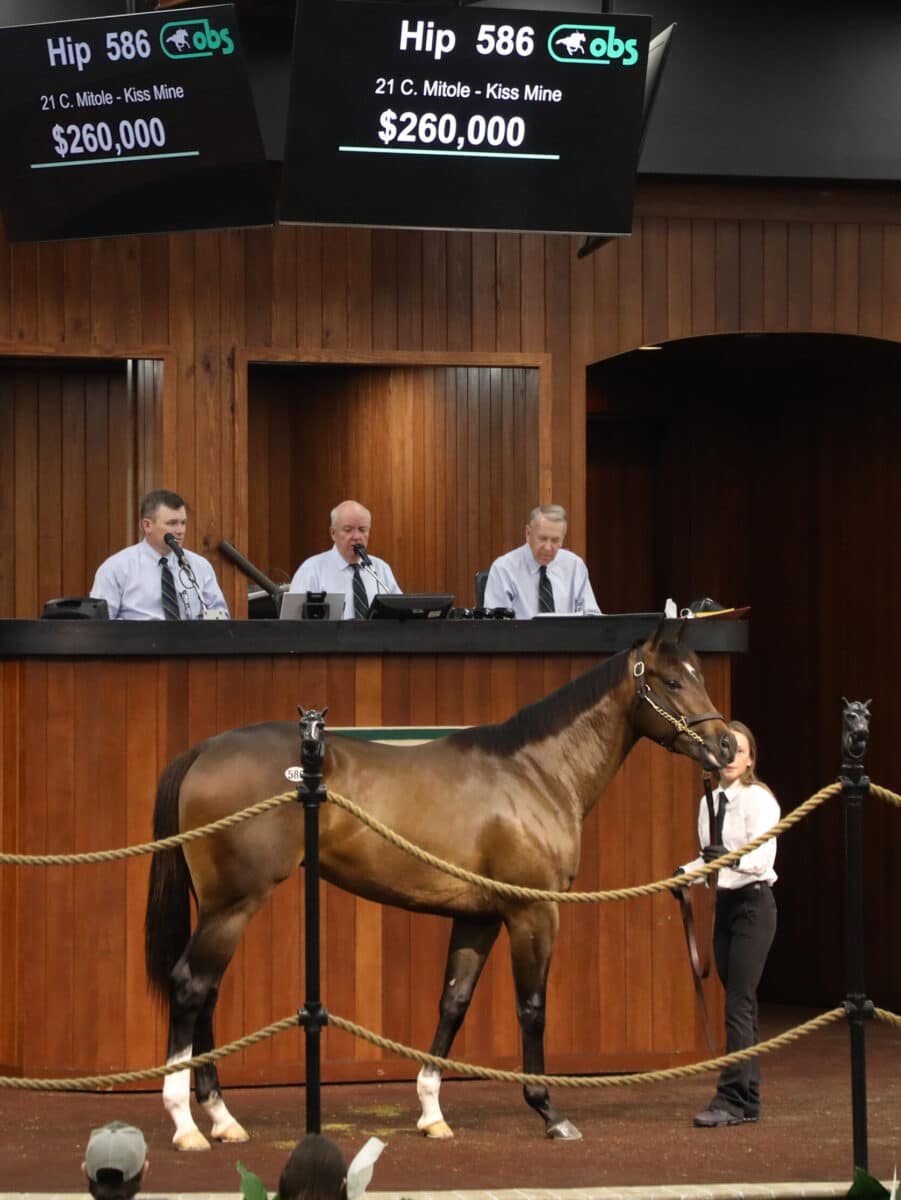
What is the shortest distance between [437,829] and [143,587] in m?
2.18

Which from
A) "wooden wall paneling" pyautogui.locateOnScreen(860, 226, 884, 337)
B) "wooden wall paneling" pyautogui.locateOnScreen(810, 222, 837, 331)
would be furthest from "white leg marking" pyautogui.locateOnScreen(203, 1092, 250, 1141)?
"wooden wall paneling" pyautogui.locateOnScreen(860, 226, 884, 337)

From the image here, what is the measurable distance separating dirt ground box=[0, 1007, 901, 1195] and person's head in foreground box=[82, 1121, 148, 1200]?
253 cm

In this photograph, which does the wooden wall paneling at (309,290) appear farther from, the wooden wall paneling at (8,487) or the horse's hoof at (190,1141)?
the horse's hoof at (190,1141)

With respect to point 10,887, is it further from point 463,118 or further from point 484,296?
point 484,296

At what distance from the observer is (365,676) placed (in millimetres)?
7359

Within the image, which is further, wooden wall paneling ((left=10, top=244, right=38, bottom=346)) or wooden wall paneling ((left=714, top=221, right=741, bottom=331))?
wooden wall paneling ((left=714, top=221, right=741, bottom=331))

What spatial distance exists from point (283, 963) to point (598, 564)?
5.25 meters

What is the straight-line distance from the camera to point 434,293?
9414mm

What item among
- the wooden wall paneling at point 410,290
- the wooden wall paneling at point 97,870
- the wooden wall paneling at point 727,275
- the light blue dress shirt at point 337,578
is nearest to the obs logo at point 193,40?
the wooden wall paneling at point 410,290

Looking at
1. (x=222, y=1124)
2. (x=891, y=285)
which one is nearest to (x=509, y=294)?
(x=891, y=285)

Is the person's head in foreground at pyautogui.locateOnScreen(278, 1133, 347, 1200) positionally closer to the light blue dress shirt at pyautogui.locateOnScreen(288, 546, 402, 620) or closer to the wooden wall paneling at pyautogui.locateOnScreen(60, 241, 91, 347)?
the light blue dress shirt at pyautogui.locateOnScreen(288, 546, 402, 620)

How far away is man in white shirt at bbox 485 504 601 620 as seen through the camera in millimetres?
8430

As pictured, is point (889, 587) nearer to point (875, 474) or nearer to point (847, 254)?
point (875, 474)

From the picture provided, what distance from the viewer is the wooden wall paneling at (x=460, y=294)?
9414mm
